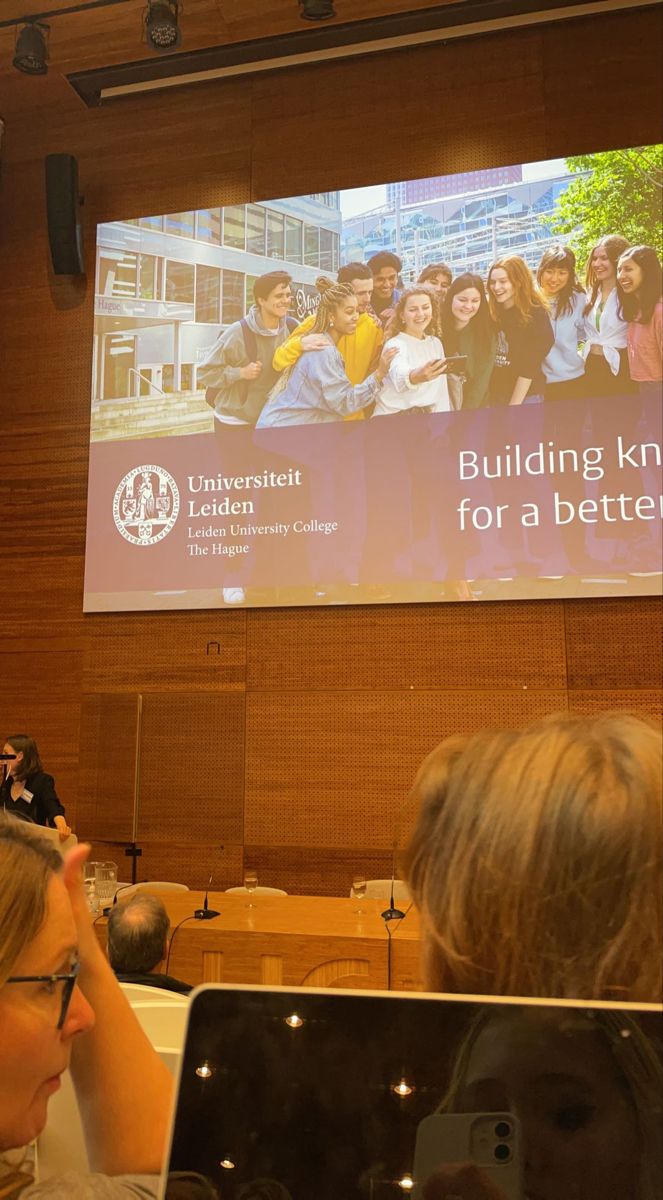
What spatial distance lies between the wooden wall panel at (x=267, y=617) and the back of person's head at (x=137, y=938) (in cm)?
324

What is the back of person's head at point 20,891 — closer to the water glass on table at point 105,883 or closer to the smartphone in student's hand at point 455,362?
the water glass on table at point 105,883

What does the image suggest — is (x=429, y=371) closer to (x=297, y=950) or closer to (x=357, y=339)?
(x=357, y=339)

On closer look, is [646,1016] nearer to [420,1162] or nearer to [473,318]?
[420,1162]

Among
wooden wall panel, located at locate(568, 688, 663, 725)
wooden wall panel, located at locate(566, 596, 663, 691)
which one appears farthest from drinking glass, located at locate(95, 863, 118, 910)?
wooden wall panel, located at locate(566, 596, 663, 691)

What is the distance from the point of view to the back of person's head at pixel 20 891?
83 centimetres

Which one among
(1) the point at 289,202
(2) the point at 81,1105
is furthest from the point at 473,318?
(2) the point at 81,1105

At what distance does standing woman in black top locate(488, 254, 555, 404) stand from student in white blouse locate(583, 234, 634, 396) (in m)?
0.27

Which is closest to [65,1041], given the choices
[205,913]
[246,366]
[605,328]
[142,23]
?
[205,913]

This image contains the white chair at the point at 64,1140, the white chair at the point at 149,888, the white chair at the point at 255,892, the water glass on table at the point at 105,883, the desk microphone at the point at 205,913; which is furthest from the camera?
the white chair at the point at 255,892

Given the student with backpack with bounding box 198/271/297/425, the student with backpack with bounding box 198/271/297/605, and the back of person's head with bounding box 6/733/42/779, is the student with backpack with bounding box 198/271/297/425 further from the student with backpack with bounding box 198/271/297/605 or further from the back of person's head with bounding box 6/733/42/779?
the back of person's head with bounding box 6/733/42/779

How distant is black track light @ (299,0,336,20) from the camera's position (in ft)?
18.6

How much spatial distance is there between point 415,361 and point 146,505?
84.2 inches

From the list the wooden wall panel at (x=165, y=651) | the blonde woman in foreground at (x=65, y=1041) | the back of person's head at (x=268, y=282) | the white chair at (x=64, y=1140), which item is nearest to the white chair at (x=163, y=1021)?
the white chair at (x=64, y=1140)

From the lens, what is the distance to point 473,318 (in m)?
6.05
